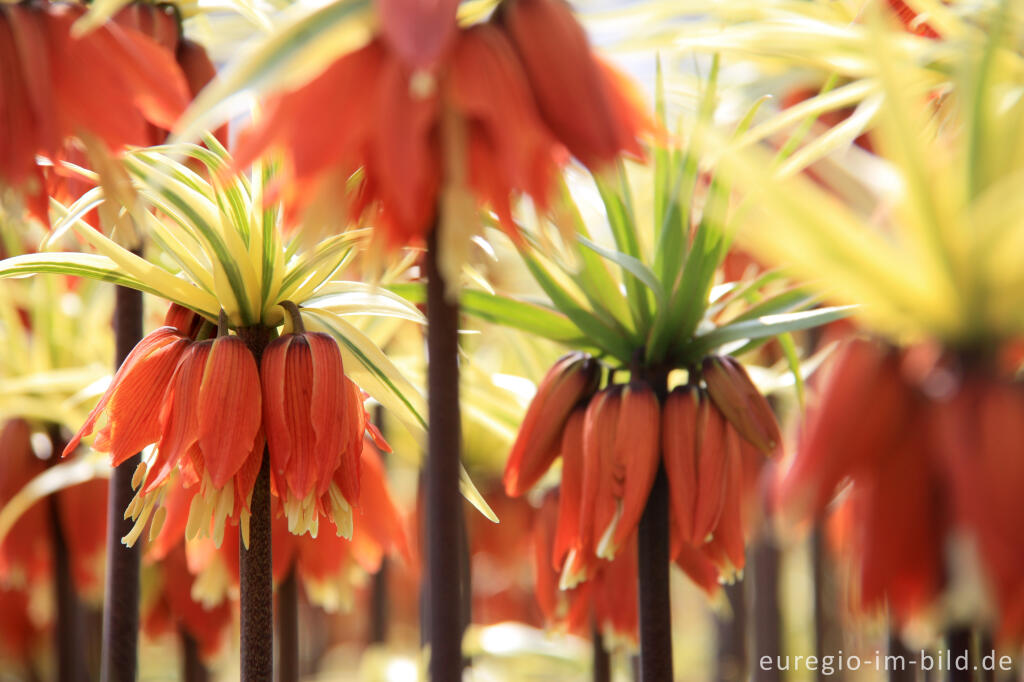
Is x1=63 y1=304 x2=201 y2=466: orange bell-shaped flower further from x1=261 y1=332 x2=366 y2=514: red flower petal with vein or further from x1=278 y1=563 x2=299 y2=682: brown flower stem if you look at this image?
A: x1=278 y1=563 x2=299 y2=682: brown flower stem

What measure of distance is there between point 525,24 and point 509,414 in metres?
0.91

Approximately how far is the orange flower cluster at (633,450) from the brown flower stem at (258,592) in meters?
0.31

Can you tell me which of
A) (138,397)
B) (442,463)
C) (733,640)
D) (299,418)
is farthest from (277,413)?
(733,640)

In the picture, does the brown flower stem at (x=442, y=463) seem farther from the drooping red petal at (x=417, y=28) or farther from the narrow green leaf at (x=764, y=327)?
the narrow green leaf at (x=764, y=327)

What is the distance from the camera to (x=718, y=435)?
1.23 meters

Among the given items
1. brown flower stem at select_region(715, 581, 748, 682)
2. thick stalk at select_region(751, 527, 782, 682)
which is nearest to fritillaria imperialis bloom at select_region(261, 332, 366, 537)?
thick stalk at select_region(751, 527, 782, 682)

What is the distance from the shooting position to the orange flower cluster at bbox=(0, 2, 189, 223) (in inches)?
36.7

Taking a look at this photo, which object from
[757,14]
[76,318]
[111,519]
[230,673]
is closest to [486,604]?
[230,673]

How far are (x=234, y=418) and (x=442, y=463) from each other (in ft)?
1.01

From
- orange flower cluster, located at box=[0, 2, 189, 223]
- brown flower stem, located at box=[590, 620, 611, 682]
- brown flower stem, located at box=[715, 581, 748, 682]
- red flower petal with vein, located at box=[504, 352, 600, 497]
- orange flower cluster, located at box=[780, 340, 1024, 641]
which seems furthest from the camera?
brown flower stem, located at box=[715, 581, 748, 682]

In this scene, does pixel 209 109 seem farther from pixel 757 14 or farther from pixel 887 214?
pixel 757 14

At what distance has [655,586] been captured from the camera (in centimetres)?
122

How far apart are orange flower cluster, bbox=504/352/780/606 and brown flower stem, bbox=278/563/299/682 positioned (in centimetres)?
51

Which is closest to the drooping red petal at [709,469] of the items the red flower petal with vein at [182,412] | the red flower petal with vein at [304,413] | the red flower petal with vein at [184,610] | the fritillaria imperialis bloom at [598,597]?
the fritillaria imperialis bloom at [598,597]
